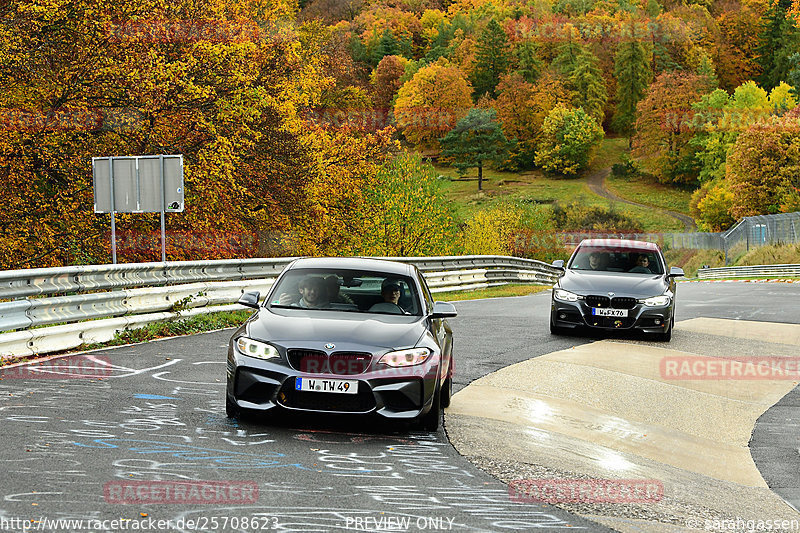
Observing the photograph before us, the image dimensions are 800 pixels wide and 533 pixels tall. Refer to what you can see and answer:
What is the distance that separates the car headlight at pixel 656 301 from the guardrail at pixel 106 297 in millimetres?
6685

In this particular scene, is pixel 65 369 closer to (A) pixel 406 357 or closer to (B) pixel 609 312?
(A) pixel 406 357

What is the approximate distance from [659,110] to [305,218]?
96.1m

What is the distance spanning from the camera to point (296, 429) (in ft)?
24.9

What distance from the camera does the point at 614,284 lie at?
1519cm

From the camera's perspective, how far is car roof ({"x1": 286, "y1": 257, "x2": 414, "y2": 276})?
8.88 meters

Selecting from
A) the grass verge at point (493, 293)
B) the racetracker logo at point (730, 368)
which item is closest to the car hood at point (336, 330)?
the racetracker logo at point (730, 368)

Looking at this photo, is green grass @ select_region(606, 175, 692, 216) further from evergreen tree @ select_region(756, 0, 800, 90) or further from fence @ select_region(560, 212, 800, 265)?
evergreen tree @ select_region(756, 0, 800, 90)

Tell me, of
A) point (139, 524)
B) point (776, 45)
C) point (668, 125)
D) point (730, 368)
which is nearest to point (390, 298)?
point (139, 524)

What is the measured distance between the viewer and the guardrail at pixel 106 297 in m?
10.7

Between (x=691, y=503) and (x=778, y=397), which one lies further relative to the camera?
(x=778, y=397)

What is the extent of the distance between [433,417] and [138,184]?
38.9ft

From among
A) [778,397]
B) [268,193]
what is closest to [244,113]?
[268,193]

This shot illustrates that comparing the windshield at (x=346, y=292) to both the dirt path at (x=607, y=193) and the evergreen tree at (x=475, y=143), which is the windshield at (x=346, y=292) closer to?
the dirt path at (x=607, y=193)

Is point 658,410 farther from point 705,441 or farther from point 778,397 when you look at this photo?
point 778,397
